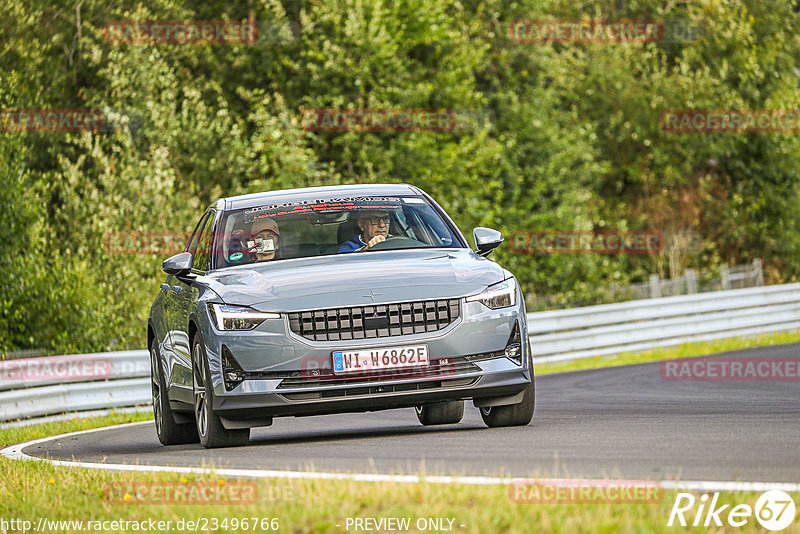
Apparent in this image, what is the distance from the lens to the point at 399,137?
108 feet

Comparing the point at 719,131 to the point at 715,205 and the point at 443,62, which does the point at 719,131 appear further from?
the point at 443,62

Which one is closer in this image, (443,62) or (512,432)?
(512,432)

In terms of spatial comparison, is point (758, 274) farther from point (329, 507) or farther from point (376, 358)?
point (329, 507)

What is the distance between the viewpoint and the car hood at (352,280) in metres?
8.51

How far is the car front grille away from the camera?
8.46m

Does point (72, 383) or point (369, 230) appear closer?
point (369, 230)

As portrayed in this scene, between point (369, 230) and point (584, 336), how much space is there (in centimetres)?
1365

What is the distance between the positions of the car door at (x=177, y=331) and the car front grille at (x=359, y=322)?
4.62 ft

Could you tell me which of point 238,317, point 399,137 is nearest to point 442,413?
point 238,317

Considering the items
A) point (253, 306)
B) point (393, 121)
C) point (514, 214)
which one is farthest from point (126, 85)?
point (253, 306)

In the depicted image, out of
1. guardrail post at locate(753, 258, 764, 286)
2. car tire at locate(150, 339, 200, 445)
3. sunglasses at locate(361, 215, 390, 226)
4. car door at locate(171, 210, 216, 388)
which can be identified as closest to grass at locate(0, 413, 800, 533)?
car door at locate(171, 210, 216, 388)

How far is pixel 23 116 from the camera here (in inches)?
1152

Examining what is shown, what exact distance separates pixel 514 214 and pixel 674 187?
24.8 feet

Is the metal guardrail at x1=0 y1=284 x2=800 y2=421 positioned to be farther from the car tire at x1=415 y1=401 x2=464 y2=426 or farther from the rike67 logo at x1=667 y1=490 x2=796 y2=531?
the rike67 logo at x1=667 y1=490 x2=796 y2=531
